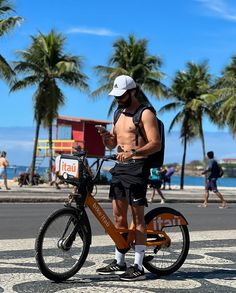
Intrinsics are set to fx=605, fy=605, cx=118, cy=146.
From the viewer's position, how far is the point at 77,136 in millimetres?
45594

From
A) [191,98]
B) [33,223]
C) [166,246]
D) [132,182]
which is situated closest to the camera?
[132,182]

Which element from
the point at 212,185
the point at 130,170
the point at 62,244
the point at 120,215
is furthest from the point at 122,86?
the point at 212,185

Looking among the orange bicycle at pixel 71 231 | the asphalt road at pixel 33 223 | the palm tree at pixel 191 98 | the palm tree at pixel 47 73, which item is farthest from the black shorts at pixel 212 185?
the palm tree at pixel 191 98

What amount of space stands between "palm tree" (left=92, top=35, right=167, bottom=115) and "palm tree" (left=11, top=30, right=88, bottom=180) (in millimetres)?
3540

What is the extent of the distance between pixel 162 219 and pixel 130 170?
824mm

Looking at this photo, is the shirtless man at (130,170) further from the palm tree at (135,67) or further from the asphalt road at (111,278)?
the palm tree at (135,67)

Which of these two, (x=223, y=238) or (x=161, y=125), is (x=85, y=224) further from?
(x=223, y=238)

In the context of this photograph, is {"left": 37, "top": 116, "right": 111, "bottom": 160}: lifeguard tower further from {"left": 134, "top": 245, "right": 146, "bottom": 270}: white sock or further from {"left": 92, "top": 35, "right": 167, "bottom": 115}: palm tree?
{"left": 134, "top": 245, "right": 146, "bottom": 270}: white sock

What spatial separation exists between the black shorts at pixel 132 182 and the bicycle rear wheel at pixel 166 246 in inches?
18.5

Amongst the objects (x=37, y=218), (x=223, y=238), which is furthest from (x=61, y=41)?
(x=223, y=238)

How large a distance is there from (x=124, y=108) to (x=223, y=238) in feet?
15.3

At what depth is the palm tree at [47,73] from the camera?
1471 inches

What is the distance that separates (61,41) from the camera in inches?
1538

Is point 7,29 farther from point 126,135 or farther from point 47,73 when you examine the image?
point 126,135
